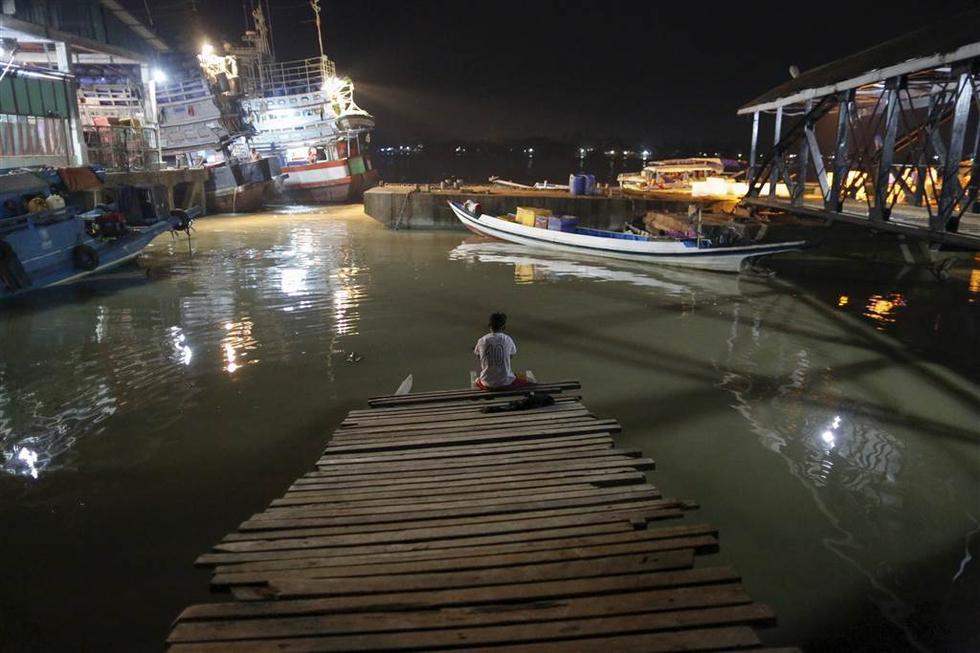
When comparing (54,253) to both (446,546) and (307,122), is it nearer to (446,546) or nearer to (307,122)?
(446,546)

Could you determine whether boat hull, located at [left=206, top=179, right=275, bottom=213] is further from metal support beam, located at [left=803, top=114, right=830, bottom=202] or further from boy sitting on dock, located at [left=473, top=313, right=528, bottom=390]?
boy sitting on dock, located at [left=473, top=313, right=528, bottom=390]

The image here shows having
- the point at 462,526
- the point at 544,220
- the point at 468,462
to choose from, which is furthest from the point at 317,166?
the point at 462,526

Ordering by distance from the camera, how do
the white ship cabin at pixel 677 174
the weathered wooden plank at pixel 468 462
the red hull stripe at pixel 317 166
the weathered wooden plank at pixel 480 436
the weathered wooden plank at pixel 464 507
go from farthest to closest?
the red hull stripe at pixel 317 166, the white ship cabin at pixel 677 174, the weathered wooden plank at pixel 480 436, the weathered wooden plank at pixel 468 462, the weathered wooden plank at pixel 464 507

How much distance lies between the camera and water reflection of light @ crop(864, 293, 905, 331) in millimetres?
15531

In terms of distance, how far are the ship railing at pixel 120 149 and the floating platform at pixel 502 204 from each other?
1253 centimetres

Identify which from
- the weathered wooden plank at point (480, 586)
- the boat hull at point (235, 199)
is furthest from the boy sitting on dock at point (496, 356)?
the boat hull at point (235, 199)

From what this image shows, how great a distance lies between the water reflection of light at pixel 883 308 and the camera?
611 inches

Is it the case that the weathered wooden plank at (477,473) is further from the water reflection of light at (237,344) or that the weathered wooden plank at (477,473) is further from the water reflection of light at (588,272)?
the water reflection of light at (588,272)

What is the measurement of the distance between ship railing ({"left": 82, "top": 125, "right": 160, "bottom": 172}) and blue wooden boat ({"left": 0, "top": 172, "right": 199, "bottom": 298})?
487 inches

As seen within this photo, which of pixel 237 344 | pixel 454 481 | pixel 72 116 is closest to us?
pixel 454 481

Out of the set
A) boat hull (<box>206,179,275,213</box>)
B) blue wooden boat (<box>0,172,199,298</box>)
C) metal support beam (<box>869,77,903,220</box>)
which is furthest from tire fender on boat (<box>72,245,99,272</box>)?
metal support beam (<box>869,77,903,220</box>)

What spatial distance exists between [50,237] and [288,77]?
105ft

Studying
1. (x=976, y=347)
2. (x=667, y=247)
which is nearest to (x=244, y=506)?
(x=976, y=347)

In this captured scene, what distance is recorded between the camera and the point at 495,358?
7.93 meters
